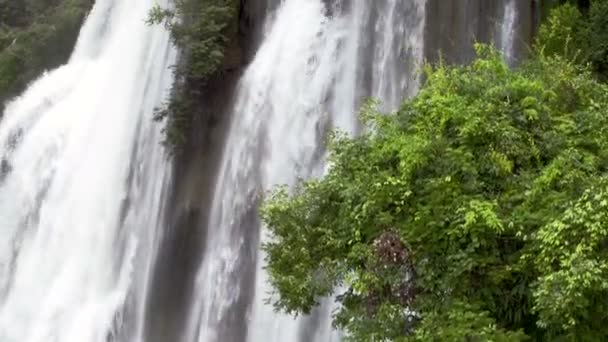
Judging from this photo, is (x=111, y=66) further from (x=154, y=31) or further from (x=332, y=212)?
Result: (x=332, y=212)

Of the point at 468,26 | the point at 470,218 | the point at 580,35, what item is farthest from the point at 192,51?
the point at 470,218

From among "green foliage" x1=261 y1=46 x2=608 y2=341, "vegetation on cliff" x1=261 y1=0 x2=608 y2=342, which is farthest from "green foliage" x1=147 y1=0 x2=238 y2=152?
"green foliage" x1=261 y1=46 x2=608 y2=341

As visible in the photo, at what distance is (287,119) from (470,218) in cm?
865

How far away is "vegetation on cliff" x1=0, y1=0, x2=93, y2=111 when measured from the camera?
24.1 meters

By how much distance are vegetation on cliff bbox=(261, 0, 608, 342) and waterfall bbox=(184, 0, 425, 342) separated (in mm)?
4907

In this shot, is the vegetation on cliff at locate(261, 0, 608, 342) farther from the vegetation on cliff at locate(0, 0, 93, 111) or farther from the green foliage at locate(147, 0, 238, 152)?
the vegetation on cliff at locate(0, 0, 93, 111)

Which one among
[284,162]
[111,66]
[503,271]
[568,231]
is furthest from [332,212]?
[111,66]

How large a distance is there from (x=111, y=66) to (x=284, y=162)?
856cm

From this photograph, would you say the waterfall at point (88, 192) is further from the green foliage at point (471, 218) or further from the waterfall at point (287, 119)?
the green foliage at point (471, 218)

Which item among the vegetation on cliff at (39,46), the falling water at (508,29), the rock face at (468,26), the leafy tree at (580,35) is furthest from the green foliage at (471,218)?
the vegetation on cliff at (39,46)

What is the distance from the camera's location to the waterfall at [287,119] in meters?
14.3

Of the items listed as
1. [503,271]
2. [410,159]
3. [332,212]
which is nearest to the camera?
[503,271]

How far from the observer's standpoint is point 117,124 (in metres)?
19.7

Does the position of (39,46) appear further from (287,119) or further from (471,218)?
(471,218)
